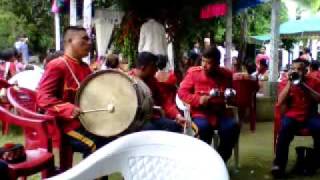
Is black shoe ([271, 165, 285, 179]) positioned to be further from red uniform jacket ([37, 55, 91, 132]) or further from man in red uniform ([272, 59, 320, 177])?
red uniform jacket ([37, 55, 91, 132])

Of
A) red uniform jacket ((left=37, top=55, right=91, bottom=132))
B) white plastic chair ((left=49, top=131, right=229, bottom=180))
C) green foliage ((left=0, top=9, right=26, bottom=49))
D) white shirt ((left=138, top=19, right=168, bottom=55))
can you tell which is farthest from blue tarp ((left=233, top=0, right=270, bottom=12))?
green foliage ((left=0, top=9, right=26, bottom=49))

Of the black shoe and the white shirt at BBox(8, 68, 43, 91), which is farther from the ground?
the white shirt at BBox(8, 68, 43, 91)

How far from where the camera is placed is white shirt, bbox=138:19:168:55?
8.99 metres

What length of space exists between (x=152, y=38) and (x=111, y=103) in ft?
17.9

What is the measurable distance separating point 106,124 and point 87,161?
1.28m

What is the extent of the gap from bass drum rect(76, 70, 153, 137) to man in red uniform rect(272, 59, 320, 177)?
6.74ft

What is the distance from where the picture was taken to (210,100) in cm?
502

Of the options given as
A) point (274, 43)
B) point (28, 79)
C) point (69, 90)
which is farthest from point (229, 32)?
point (69, 90)

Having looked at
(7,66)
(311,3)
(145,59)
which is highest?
(311,3)

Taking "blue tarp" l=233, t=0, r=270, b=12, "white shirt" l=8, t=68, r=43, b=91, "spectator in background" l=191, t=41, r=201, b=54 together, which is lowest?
"white shirt" l=8, t=68, r=43, b=91

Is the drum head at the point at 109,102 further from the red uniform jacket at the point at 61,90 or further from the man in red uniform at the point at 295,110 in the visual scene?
the man in red uniform at the point at 295,110

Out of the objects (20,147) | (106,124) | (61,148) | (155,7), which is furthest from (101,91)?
(155,7)

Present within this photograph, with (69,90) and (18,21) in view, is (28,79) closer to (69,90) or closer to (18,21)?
(69,90)

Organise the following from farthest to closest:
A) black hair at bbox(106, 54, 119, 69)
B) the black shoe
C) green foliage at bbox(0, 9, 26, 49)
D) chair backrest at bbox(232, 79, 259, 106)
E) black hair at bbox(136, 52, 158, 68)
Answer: green foliage at bbox(0, 9, 26, 49)
chair backrest at bbox(232, 79, 259, 106)
black hair at bbox(106, 54, 119, 69)
the black shoe
black hair at bbox(136, 52, 158, 68)
